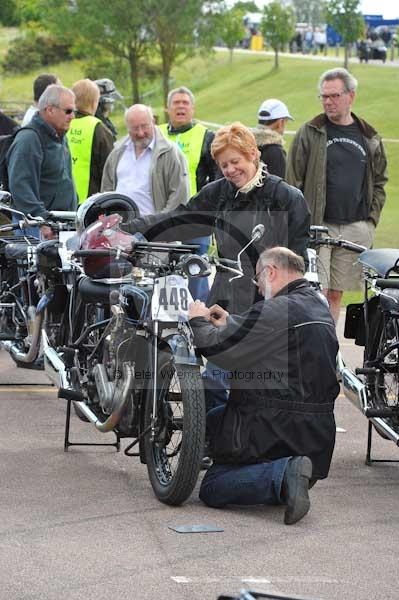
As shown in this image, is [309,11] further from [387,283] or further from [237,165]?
[387,283]

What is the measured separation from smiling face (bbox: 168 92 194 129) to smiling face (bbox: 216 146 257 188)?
153 inches

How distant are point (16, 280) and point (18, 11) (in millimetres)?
103501

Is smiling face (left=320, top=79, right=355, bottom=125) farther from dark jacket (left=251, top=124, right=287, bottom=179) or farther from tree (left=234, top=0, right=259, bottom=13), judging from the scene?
tree (left=234, top=0, right=259, bottom=13)

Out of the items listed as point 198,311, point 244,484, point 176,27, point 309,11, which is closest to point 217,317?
point 198,311

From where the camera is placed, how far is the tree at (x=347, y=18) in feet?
226

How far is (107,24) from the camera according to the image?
68.8 m

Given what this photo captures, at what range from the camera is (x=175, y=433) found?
681 cm

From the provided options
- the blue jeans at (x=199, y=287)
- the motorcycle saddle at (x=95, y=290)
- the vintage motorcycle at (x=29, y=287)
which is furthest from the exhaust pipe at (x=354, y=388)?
the blue jeans at (x=199, y=287)

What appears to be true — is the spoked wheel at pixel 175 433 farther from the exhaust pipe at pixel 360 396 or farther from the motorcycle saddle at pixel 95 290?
the exhaust pipe at pixel 360 396

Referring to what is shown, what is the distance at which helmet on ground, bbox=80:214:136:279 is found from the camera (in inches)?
291

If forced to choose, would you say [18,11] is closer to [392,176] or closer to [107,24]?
[107,24]

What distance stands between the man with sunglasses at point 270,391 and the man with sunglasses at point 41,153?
3284 millimetres

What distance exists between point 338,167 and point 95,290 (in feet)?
10.5

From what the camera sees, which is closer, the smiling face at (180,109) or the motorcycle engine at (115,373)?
the motorcycle engine at (115,373)
